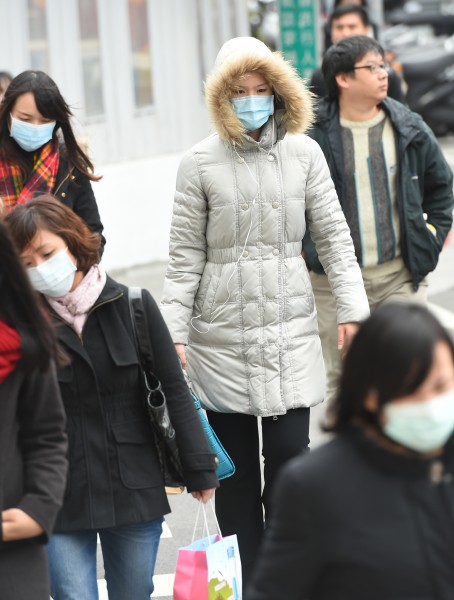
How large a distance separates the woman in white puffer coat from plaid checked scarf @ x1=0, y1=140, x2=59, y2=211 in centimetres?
101

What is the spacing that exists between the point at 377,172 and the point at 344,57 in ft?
1.69

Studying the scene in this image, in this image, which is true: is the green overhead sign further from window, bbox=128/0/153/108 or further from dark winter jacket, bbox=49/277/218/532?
dark winter jacket, bbox=49/277/218/532

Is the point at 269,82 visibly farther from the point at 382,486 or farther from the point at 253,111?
the point at 382,486

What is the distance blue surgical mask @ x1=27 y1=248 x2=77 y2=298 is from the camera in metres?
3.91

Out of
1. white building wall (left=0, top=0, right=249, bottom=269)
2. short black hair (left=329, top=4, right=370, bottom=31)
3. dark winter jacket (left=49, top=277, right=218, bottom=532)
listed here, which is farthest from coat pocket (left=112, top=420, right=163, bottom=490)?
white building wall (left=0, top=0, right=249, bottom=269)

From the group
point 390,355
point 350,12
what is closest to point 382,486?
point 390,355

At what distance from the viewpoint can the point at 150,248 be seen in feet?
41.0

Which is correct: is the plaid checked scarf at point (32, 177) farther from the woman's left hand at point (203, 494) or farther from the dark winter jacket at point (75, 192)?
the woman's left hand at point (203, 494)

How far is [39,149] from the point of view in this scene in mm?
5879

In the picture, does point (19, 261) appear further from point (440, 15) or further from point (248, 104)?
point (440, 15)

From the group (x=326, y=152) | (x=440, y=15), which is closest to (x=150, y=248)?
(x=326, y=152)

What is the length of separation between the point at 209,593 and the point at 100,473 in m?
0.61

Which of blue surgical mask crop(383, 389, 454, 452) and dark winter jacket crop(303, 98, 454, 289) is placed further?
dark winter jacket crop(303, 98, 454, 289)

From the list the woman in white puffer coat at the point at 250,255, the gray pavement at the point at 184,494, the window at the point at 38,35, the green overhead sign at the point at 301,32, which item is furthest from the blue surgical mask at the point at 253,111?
the green overhead sign at the point at 301,32
